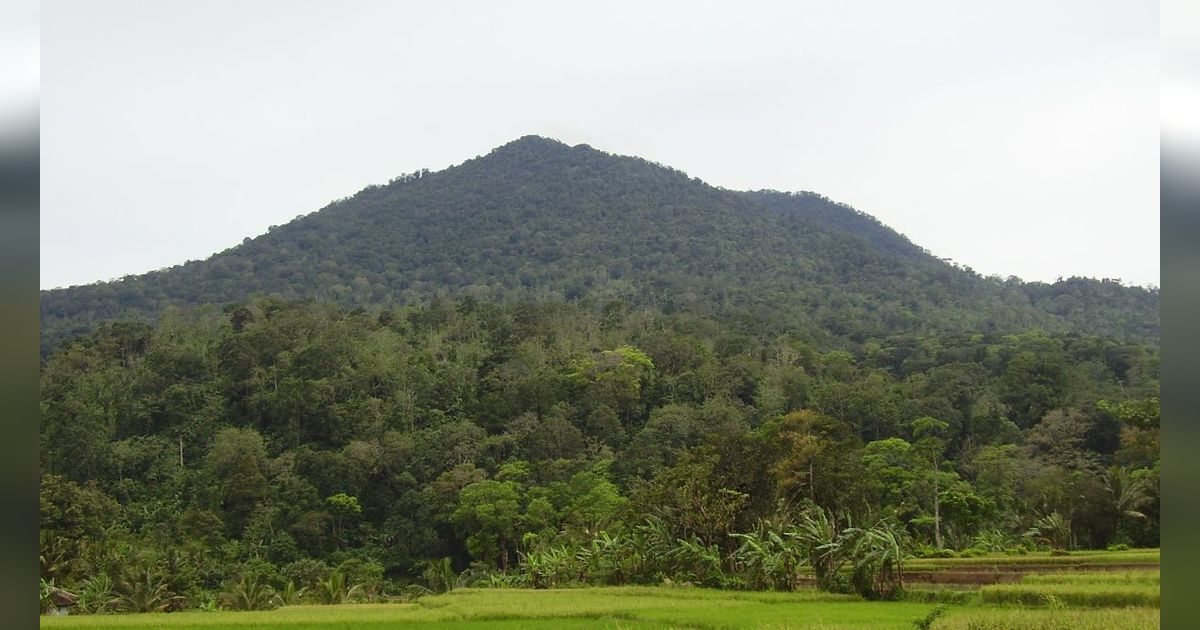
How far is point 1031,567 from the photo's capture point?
37.7ft

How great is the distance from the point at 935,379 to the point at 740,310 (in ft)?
45.4

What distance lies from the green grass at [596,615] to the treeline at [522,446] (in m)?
1.64

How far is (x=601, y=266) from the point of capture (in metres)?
47.5

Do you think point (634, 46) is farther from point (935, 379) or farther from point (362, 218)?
point (362, 218)

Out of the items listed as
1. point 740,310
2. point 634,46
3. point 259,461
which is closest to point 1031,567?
point 634,46

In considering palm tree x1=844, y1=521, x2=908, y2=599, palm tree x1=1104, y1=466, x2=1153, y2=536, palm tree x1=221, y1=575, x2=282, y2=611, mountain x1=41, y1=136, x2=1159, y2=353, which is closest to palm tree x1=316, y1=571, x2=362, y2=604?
palm tree x1=221, y1=575, x2=282, y2=611

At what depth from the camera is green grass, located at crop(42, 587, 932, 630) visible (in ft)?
30.7

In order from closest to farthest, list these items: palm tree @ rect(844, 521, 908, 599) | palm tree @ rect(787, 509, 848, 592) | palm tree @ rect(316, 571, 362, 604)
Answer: palm tree @ rect(844, 521, 908, 599) < palm tree @ rect(787, 509, 848, 592) < palm tree @ rect(316, 571, 362, 604)

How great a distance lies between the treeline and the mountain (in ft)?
23.1

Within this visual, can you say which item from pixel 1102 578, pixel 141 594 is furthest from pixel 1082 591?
pixel 141 594

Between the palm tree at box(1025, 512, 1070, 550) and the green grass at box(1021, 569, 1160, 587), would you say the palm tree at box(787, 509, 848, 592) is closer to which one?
the green grass at box(1021, 569, 1160, 587)

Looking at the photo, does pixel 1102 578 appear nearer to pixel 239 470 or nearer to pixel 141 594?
pixel 141 594
